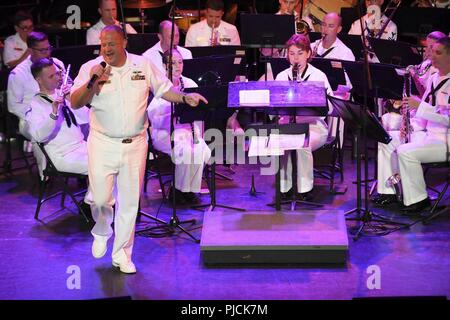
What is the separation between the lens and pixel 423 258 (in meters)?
6.72

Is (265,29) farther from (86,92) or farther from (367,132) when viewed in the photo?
(86,92)

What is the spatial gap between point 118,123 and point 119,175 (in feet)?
1.34

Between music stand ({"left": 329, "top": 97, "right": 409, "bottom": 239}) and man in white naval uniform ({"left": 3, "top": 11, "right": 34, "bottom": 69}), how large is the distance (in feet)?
15.0

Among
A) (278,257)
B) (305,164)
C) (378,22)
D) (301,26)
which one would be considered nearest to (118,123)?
(278,257)

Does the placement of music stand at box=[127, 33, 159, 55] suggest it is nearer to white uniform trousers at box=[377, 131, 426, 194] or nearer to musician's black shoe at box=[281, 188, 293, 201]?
musician's black shoe at box=[281, 188, 293, 201]

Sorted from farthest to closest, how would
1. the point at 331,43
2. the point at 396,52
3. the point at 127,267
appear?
the point at 331,43 < the point at 396,52 < the point at 127,267

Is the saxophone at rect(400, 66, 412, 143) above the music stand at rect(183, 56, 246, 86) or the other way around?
the other way around

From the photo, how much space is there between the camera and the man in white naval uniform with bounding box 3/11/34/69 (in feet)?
33.7

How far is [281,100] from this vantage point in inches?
279

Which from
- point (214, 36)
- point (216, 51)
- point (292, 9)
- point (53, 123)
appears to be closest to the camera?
point (53, 123)

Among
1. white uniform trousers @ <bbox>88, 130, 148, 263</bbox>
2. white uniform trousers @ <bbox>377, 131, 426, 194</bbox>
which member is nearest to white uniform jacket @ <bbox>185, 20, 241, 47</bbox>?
white uniform trousers @ <bbox>377, 131, 426, 194</bbox>

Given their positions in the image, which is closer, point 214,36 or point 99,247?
point 99,247

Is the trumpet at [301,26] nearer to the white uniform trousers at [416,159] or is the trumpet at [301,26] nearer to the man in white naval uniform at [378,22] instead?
the man in white naval uniform at [378,22]

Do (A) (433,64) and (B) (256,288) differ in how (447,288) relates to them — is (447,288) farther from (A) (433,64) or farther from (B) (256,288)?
(A) (433,64)
